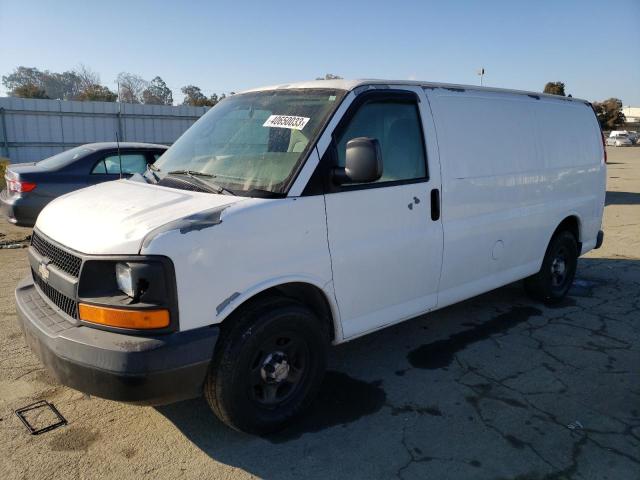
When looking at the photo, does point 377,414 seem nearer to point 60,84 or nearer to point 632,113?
point 60,84

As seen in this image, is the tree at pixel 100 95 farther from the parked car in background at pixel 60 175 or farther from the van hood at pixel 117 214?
the van hood at pixel 117 214

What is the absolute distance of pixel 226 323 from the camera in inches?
115

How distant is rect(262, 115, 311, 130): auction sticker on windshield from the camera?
3.44 metres

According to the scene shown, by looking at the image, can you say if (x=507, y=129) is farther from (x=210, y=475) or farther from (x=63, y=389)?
(x=63, y=389)

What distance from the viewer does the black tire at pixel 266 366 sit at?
291cm

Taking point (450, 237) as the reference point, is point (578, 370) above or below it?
below

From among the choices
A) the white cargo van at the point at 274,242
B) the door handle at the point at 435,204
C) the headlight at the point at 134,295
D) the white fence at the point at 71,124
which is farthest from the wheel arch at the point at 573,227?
the white fence at the point at 71,124

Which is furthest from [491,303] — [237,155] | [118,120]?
[118,120]

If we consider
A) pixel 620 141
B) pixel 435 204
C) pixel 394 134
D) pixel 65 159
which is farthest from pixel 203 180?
pixel 620 141

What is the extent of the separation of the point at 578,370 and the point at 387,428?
1.86m

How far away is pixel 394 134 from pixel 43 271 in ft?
8.16

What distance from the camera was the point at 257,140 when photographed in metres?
3.56

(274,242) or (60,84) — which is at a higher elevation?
(60,84)

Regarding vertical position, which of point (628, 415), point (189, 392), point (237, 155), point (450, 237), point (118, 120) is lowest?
point (628, 415)
